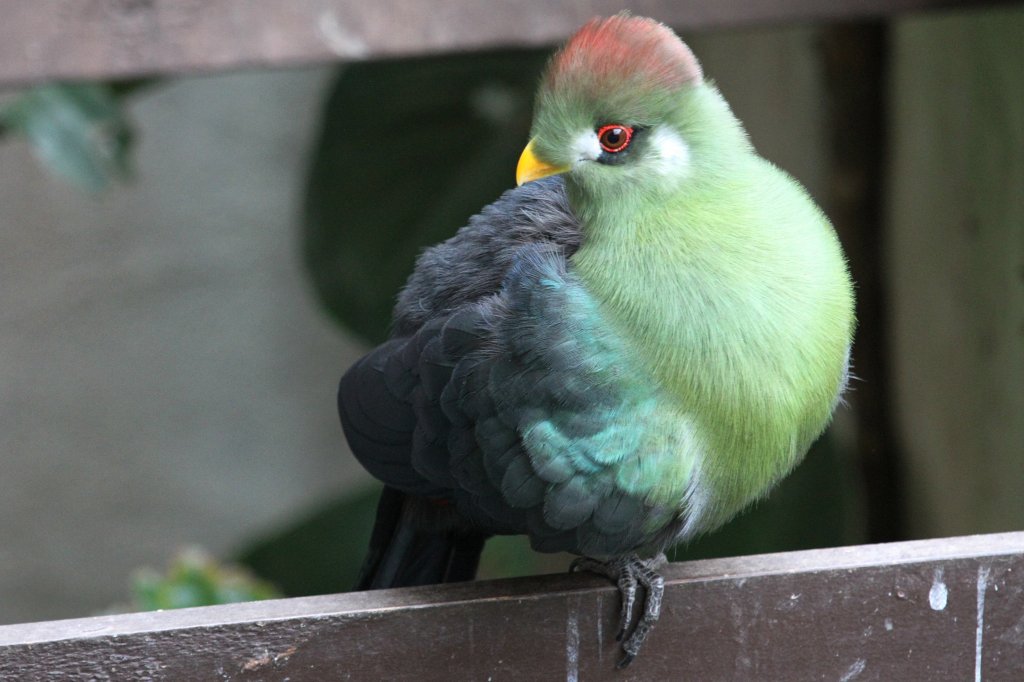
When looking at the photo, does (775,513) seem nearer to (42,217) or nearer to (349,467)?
(349,467)

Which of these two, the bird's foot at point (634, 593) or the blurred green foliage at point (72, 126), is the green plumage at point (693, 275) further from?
the blurred green foliage at point (72, 126)

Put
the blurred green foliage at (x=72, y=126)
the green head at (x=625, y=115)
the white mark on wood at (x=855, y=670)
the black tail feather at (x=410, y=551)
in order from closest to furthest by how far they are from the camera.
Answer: the green head at (x=625, y=115) < the white mark on wood at (x=855, y=670) < the black tail feather at (x=410, y=551) < the blurred green foliage at (x=72, y=126)

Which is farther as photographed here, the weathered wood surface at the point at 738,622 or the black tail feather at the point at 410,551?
the black tail feather at the point at 410,551

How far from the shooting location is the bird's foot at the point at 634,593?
Result: 1.09 metres

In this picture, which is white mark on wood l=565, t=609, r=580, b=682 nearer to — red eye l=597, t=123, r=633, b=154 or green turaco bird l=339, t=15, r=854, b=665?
green turaco bird l=339, t=15, r=854, b=665

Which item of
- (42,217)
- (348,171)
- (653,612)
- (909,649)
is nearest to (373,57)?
(348,171)

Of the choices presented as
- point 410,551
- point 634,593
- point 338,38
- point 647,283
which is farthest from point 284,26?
point 634,593

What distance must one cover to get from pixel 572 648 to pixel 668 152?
1.49ft

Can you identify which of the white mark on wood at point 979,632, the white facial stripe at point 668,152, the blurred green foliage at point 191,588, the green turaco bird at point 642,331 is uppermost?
the white facial stripe at point 668,152

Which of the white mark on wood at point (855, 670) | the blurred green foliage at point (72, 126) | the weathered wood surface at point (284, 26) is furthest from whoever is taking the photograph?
the blurred green foliage at point (72, 126)

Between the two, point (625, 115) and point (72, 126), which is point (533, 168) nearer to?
point (625, 115)

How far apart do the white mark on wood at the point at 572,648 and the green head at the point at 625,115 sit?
0.39 m

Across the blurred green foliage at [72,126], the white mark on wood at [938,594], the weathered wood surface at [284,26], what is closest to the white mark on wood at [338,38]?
the weathered wood surface at [284,26]

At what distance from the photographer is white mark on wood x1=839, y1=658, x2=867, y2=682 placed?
1.11 metres
